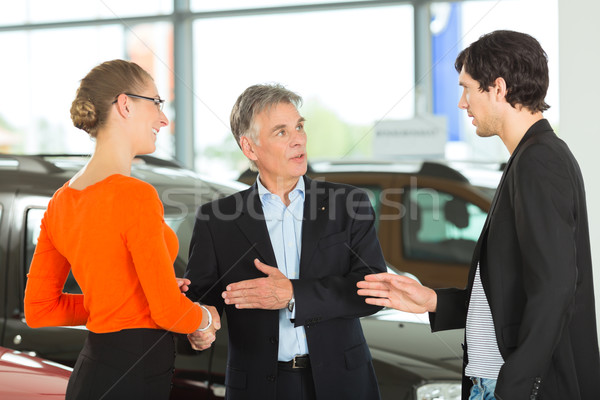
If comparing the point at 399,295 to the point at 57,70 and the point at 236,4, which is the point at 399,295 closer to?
the point at 236,4

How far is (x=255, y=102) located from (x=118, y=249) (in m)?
0.87

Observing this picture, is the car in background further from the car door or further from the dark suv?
the dark suv

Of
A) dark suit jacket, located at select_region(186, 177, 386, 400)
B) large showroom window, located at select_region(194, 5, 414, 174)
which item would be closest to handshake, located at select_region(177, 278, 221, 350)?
dark suit jacket, located at select_region(186, 177, 386, 400)

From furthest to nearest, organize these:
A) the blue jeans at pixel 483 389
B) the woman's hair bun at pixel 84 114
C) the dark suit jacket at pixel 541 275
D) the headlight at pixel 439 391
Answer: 1. the headlight at pixel 439 391
2. the woman's hair bun at pixel 84 114
3. the blue jeans at pixel 483 389
4. the dark suit jacket at pixel 541 275

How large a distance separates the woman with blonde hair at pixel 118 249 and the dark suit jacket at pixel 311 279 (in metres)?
0.36

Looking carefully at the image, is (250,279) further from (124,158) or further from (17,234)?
(17,234)

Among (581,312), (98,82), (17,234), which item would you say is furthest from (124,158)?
(17,234)

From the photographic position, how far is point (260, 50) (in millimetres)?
9641

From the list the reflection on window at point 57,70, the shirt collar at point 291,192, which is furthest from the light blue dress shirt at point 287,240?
the reflection on window at point 57,70

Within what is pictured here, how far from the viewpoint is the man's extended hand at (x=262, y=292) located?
234 cm

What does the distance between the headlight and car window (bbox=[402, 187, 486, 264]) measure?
2.15 m

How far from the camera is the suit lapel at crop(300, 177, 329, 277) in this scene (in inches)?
99.9

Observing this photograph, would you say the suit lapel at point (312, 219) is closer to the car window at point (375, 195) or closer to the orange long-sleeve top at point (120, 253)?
the orange long-sleeve top at point (120, 253)

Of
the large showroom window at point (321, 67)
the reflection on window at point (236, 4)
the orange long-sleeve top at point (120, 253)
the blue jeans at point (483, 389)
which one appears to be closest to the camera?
the blue jeans at point (483, 389)
